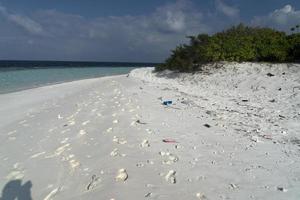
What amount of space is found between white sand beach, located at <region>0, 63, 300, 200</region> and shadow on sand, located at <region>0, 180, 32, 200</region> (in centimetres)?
3

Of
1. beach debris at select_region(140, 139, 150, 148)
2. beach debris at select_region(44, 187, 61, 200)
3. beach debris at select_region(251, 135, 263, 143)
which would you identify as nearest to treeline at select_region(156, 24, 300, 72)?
beach debris at select_region(251, 135, 263, 143)

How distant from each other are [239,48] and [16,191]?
49.3 feet

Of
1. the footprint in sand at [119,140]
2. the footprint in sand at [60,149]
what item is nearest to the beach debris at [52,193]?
the footprint in sand at [60,149]

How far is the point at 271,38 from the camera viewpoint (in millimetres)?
17859

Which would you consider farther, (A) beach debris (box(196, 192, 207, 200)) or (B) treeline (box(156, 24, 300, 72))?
(B) treeline (box(156, 24, 300, 72))

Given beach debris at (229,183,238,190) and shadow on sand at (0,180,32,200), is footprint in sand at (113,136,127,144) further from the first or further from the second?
beach debris at (229,183,238,190)

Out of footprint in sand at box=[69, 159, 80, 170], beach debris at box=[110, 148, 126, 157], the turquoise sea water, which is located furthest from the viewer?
the turquoise sea water

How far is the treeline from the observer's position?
16.3 metres

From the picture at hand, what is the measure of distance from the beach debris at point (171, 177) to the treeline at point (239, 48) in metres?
13.3

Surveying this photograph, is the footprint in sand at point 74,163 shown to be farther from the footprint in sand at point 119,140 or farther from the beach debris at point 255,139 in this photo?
the beach debris at point 255,139

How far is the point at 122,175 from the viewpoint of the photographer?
4379mm

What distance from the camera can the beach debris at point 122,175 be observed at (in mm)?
4273

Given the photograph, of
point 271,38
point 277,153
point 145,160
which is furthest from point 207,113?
point 271,38

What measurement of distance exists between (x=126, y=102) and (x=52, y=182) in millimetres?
5538
